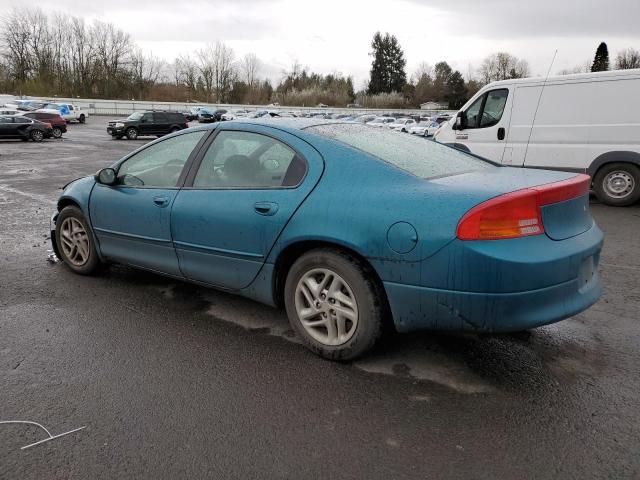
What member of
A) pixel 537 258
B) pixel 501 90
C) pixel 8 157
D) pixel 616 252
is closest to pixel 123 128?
pixel 8 157

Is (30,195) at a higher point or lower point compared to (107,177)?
lower

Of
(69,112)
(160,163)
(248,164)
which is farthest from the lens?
(69,112)

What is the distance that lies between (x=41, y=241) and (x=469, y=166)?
5231 millimetres

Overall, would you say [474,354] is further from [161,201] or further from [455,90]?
[455,90]

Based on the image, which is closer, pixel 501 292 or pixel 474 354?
pixel 501 292

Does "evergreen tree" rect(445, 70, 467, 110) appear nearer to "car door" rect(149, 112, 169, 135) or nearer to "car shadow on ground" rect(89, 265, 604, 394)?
"car door" rect(149, 112, 169, 135)

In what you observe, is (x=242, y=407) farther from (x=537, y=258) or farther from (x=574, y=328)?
(x=574, y=328)

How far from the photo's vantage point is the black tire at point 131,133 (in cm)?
2908

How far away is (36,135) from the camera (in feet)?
86.8

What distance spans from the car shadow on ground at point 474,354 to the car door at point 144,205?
52cm

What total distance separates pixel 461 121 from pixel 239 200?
839cm

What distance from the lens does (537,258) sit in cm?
266

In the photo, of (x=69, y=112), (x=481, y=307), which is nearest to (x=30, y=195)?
(x=481, y=307)

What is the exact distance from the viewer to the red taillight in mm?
2658
